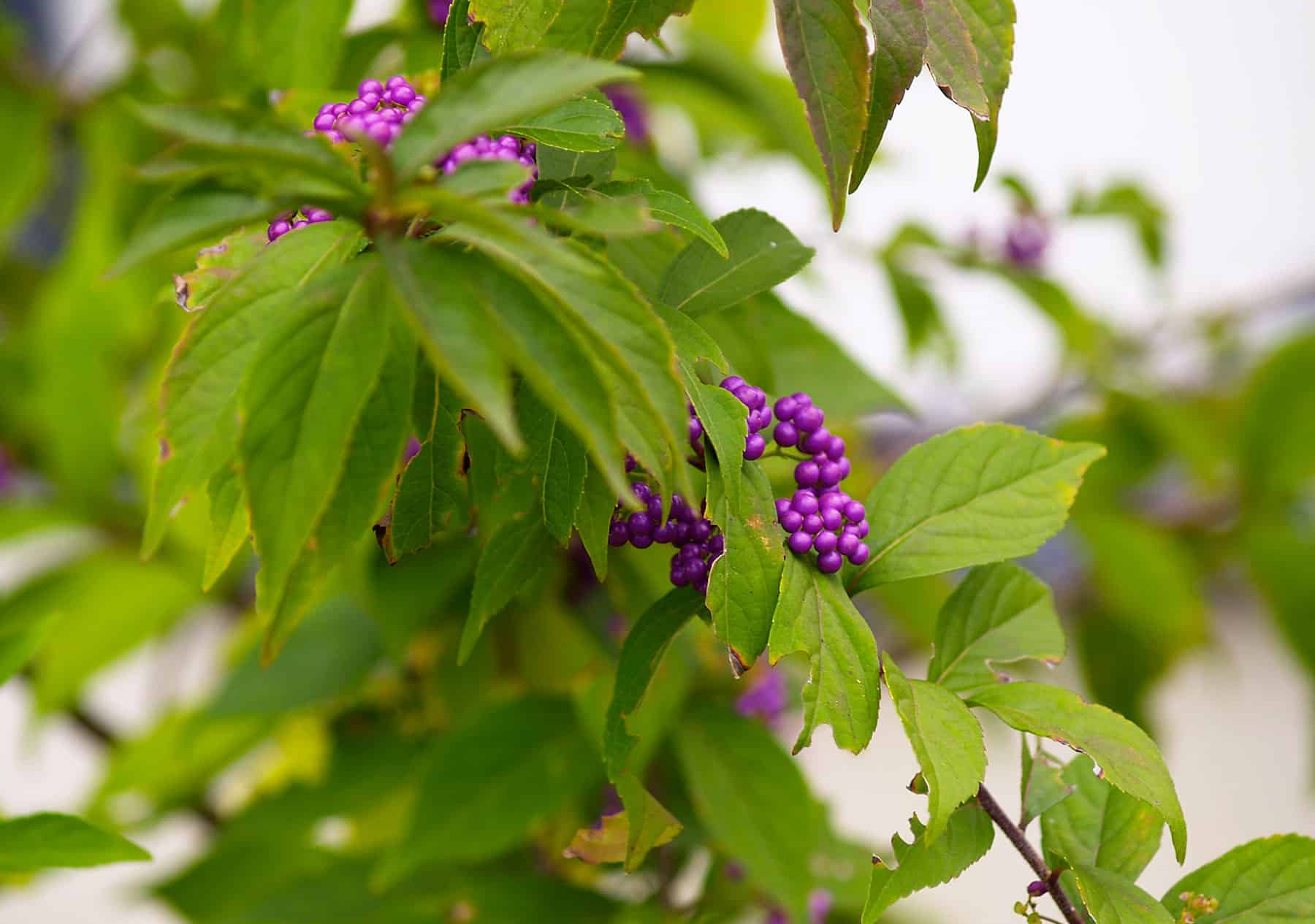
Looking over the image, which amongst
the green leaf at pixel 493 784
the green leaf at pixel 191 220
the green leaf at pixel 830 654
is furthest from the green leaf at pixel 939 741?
the green leaf at pixel 493 784

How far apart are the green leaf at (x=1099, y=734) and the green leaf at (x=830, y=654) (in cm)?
2

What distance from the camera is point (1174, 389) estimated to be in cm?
76

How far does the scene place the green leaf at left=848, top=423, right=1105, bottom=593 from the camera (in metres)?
0.19

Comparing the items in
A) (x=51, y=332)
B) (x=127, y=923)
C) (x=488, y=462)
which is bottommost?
(x=127, y=923)

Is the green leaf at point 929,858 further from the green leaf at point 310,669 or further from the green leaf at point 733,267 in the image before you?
the green leaf at point 310,669

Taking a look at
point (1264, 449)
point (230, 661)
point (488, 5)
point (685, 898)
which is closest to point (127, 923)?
point (230, 661)

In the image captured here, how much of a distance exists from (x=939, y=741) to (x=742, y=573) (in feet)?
0.12

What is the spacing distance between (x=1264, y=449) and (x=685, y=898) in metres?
0.44

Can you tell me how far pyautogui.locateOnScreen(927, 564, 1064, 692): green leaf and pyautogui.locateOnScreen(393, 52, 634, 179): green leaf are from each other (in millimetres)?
115

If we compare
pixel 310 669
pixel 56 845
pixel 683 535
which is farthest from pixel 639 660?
pixel 310 669

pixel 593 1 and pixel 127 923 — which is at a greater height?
pixel 593 1

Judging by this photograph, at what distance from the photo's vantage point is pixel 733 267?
0.20 metres

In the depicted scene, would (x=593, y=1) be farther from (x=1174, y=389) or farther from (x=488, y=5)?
(x=1174, y=389)

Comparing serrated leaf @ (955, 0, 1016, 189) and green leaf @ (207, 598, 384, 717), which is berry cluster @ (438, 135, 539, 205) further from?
green leaf @ (207, 598, 384, 717)
